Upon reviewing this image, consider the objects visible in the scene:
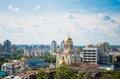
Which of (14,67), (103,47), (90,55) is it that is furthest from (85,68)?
(103,47)

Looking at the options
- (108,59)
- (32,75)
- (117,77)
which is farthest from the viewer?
(108,59)

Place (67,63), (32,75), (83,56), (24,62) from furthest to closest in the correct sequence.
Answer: (83,56) < (24,62) < (67,63) < (32,75)

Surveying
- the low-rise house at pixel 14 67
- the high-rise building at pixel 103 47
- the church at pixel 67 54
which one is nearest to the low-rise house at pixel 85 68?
the church at pixel 67 54

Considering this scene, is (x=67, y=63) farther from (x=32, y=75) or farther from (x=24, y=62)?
(x=24, y=62)

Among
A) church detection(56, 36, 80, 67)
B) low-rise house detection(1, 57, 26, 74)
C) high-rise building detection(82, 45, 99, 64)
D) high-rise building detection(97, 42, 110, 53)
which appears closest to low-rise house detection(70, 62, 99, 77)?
church detection(56, 36, 80, 67)

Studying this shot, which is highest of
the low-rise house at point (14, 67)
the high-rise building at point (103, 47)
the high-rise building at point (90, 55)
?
the high-rise building at point (103, 47)

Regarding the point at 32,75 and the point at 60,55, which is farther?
the point at 60,55

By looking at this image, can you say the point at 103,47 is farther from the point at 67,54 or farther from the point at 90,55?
the point at 67,54

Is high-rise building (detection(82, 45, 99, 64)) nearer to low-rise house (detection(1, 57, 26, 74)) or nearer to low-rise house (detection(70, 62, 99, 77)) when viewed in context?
low-rise house (detection(1, 57, 26, 74))

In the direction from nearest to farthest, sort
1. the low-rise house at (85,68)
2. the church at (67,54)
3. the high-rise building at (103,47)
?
the low-rise house at (85,68) → the church at (67,54) → the high-rise building at (103,47)

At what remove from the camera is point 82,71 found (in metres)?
21.3

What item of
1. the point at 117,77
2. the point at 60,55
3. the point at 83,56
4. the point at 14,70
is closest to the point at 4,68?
the point at 14,70

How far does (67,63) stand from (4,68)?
784cm

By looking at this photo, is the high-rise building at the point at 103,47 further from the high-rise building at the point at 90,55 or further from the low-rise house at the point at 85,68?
the low-rise house at the point at 85,68
